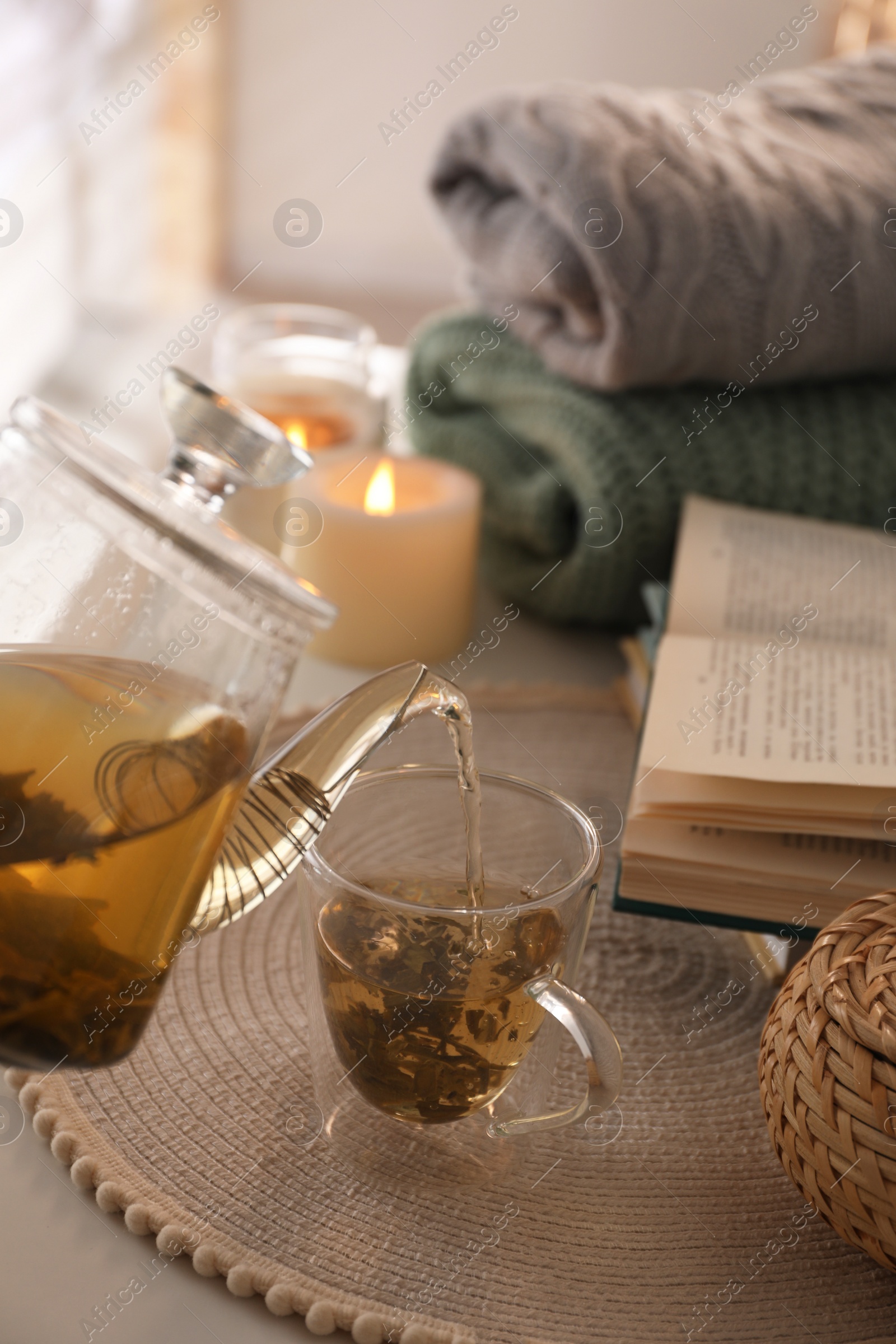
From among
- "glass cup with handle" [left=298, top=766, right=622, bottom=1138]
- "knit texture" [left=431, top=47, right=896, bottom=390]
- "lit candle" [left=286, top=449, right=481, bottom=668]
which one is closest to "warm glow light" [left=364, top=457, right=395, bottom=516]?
"lit candle" [left=286, top=449, right=481, bottom=668]

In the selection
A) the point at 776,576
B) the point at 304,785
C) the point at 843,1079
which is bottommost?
the point at 776,576

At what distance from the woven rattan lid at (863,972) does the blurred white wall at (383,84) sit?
190 cm

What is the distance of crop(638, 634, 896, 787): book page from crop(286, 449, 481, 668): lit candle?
0.49 feet

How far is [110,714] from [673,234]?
0.46m

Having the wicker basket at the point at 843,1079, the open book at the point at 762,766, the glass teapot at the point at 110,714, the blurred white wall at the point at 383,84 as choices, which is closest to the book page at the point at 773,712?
the open book at the point at 762,766

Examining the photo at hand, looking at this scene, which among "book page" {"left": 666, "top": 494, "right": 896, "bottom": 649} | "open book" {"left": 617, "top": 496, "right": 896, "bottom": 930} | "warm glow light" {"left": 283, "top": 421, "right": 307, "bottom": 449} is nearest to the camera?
"open book" {"left": 617, "top": 496, "right": 896, "bottom": 930}

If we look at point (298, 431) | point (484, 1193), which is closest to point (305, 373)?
point (298, 431)

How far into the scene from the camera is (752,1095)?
16.8 inches

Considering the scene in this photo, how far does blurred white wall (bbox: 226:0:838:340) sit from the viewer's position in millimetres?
2258

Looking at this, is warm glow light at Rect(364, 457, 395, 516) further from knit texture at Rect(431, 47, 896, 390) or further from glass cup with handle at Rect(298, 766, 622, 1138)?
glass cup with handle at Rect(298, 766, 622, 1138)

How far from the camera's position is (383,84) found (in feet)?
7.63

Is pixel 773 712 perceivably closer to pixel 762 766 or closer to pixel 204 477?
pixel 762 766

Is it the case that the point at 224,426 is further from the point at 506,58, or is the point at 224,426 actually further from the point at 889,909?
the point at 506,58

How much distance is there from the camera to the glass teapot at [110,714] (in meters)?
0.30
